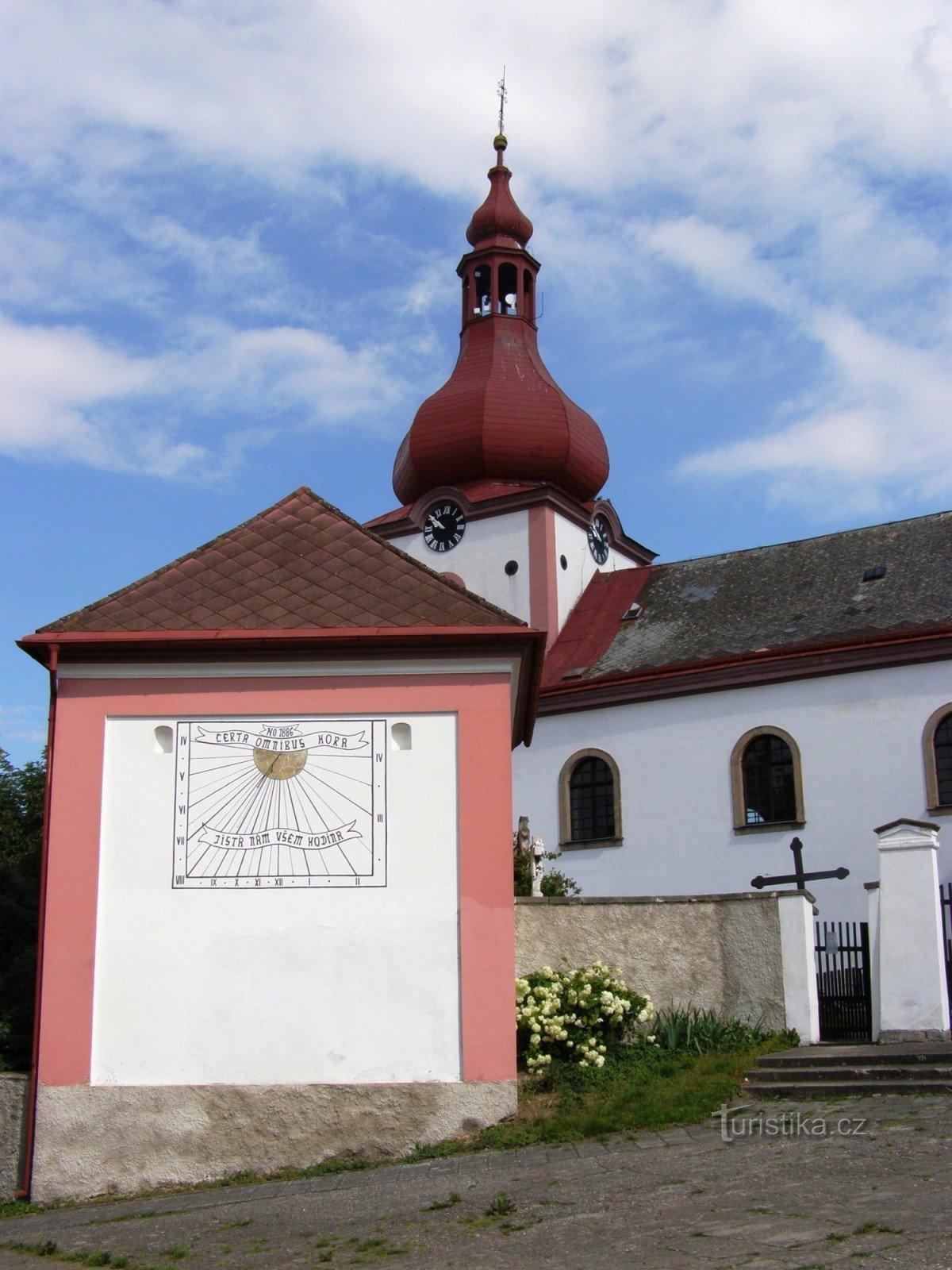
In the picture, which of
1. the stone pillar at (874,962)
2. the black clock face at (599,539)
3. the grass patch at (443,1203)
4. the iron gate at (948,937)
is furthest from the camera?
the black clock face at (599,539)

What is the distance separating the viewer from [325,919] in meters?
10.9

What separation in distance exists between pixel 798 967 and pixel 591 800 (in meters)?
13.6

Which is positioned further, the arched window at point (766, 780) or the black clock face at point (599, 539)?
the black clock face at point (599, 539)

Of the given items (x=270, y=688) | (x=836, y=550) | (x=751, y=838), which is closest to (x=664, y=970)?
(x=270, y=688)

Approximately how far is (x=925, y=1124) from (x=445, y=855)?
399 cm

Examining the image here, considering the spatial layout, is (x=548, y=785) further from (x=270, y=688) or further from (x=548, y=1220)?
(x=548, y=1220)

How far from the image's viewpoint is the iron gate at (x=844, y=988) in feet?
40.9

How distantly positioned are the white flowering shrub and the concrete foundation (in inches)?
22.8

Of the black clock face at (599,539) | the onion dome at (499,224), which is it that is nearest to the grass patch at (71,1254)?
the black clock face at (599,539)

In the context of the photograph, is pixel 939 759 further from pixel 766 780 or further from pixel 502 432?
pixel 502 432

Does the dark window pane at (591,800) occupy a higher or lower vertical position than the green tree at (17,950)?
higher

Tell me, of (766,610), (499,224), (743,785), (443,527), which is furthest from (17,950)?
(499,224)

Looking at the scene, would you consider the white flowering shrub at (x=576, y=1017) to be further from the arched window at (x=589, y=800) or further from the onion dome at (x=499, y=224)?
the onion dome at (x=499, y=224)

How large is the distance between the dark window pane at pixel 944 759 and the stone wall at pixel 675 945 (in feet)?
34.9
